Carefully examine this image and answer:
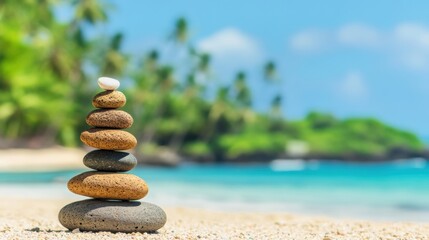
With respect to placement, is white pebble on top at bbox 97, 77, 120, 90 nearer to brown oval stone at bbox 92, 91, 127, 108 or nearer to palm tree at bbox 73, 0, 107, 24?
brown oval stone at bbox 92, 91, 127, 108

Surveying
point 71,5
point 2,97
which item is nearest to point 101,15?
point 71,5

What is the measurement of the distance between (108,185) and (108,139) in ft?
2.51

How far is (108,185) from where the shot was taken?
40.4 feet

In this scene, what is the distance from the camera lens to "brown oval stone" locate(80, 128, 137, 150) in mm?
12523

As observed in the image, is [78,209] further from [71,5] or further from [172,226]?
[71,5]

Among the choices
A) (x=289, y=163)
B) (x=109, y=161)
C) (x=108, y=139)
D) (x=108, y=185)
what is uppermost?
(x=289, y=163)

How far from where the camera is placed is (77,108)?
7788 centimetres

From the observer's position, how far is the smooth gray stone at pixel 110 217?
12141 millimetres

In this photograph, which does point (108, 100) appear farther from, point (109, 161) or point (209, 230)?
point (209, 230)

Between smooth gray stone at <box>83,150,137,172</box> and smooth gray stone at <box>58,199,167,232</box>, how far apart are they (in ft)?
1.82

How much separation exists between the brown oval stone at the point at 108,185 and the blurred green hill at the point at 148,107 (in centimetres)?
5351

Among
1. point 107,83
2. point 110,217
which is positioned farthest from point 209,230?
point 107,83

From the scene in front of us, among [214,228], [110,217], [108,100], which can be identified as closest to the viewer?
[110,217]

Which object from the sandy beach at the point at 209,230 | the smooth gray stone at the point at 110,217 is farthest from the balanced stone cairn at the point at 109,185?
the sandy beach at the point at 209,230
